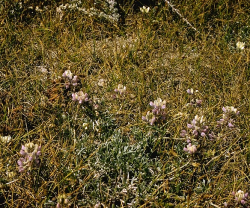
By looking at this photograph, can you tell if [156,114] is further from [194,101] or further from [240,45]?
[240,45]

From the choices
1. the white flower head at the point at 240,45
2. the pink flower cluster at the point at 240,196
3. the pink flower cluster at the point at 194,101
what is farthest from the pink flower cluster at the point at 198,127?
the white flower head at the point at 240,45

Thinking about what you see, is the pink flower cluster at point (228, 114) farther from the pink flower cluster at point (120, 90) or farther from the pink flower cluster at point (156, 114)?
the pink flower cluster at point (120, 90)

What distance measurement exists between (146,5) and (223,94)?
1.69 m

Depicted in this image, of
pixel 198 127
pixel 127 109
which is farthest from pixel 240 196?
pixel 127 109

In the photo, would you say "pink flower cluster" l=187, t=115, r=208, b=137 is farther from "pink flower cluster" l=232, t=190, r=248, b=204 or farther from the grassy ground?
"pink flower cluster" l=232, t=190, r=248, b=204

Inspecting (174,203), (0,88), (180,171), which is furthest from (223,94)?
(0,88)

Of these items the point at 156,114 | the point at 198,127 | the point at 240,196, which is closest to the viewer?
the point at 240,196

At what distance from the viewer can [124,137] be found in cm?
268

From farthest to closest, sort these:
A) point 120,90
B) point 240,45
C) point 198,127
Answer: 1. point 240,45
2. point 120,90
3. point 198,127

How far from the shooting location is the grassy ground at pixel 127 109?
2.31 meters

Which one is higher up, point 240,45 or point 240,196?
point 240,45

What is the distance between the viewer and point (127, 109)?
9.65 ft

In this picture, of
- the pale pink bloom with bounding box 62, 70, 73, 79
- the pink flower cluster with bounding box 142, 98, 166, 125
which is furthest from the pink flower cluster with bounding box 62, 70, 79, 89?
the pink flower cluster with bounding box 142, 98, 166, 125

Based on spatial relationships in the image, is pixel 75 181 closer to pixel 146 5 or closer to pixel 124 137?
pixel 124 137
